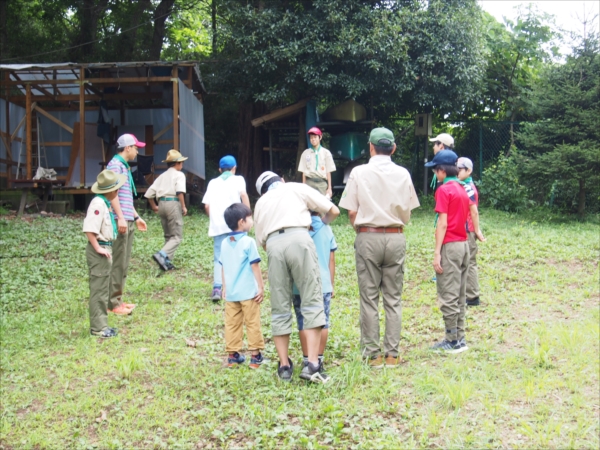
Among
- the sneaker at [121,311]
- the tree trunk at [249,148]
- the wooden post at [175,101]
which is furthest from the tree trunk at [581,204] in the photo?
the sneaker at [121,311]

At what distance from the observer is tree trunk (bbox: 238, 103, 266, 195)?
19125mm

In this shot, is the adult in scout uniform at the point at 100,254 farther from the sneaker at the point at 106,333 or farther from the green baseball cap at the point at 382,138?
the green baseball cap at the point at 382,138

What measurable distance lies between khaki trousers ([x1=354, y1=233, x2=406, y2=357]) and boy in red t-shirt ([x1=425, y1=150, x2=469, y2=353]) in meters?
0.50

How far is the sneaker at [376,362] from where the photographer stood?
18.4 ft

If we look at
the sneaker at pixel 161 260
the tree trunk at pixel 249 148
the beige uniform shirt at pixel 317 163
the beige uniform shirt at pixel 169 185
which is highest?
the tree trunk at pixel 249 148

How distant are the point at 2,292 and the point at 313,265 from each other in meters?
5.57

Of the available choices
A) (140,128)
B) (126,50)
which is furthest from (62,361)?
(126,50)

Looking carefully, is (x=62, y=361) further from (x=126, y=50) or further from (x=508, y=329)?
(x=126, y=50)

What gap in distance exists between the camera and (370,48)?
585 inches

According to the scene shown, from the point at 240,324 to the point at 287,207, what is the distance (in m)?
1.26

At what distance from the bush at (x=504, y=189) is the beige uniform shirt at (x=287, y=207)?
1079 cm

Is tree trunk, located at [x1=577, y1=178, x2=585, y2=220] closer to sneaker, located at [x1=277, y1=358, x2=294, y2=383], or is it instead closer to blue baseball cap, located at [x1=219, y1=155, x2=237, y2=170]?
blue baseball cap, located at [x1=219, y1=155, x2=237, y2=170]

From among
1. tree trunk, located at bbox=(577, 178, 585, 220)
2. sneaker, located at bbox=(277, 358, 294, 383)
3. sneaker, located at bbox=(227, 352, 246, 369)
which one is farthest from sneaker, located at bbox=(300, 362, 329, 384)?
tree trunk, located at bbox=(577, 178, 585, 220)

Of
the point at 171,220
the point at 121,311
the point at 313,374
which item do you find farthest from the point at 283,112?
the point at 313,374
